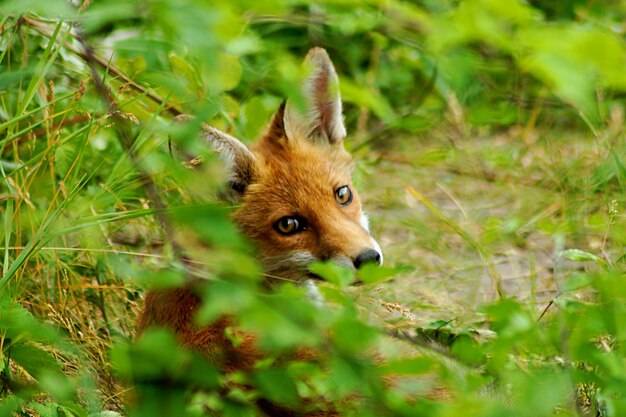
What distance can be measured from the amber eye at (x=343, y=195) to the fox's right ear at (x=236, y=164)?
0.39m

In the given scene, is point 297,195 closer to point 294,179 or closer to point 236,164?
point 294,179

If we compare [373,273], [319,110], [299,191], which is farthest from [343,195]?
[373,273]

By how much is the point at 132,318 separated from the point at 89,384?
1428 mm

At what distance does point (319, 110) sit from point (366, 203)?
5.35 feet

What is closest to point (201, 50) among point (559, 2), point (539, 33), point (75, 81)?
point (539, 33)

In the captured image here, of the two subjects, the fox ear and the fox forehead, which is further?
the fox ear

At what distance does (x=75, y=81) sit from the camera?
4426mm

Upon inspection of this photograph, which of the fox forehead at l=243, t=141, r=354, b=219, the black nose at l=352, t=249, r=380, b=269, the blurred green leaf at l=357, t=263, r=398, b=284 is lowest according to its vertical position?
the black nose at l=352, t=249, r=380, b=269

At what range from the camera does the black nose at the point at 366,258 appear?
3543mm

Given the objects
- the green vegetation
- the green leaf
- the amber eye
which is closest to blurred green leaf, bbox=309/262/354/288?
the green vegetation

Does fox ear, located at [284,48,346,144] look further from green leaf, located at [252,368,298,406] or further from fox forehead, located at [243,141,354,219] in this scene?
green leaf, located at [252,368,298,406]

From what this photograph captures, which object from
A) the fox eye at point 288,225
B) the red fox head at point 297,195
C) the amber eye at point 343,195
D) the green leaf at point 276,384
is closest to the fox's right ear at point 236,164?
the red fox head at point 297,195

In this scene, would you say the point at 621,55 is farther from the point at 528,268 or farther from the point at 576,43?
the point at 528,268

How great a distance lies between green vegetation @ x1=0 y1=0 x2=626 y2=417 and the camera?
74.3 inches
